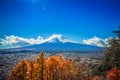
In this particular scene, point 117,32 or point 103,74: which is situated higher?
point 117,32

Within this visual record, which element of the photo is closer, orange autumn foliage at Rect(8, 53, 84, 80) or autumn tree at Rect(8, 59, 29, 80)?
autumn tree at Rect(8, 59, 29, 80)

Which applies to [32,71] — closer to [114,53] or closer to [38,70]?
[38,70]

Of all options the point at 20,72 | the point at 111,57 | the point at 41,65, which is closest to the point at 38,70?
the point at 41,65

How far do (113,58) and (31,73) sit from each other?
24002mm

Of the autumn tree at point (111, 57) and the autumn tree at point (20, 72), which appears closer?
the autumn tree at point (20, 72)

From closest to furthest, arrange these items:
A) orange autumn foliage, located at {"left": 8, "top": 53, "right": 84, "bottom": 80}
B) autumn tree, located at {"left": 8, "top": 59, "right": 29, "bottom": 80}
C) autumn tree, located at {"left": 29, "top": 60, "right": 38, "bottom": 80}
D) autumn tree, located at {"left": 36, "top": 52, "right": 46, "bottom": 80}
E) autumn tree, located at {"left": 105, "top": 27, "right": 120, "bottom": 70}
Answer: autumn tree, located at {"left": 8, "top": 59, "right": 29, "bottom": 80}
orange autumn foliage, located at {"left": 8, "top": 53, "right": 84, "bottom": 80}
autumn tree, located at {"left": 29, "top": 60, "right": 38, "bottom": 80}
autumn tree, located at {"left": 36, "top": 52, "right": 46, "bottom": 80}
autumn tree, located at {"left": 105, "top": 27, "right": 120, "bottom": 70}

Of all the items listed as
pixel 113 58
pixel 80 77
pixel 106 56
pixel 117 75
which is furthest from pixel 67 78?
pixel 117 75

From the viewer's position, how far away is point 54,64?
70438 millimetres

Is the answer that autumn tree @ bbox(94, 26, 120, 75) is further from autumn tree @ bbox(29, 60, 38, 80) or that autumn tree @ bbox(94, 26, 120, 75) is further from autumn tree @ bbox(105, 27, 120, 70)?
autumn tree @ bbox(29, 60, 38, 80)

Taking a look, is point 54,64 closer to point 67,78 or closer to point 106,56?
point 67,78

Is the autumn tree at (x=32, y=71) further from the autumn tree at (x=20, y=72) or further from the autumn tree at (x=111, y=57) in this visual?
the autumn tree at (x=111, y=57)

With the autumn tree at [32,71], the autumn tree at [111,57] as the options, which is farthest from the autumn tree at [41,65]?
the autumn tree at [111,57]

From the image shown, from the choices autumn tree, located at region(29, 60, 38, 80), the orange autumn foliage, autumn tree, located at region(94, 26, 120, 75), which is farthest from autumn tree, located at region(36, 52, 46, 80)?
autumn tree, located at region(94, 26, 120, 75)

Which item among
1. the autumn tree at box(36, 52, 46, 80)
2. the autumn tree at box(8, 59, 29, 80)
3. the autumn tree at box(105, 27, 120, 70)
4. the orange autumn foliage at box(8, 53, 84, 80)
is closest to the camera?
the autumn tree at box(8, 59, 29, 80)
